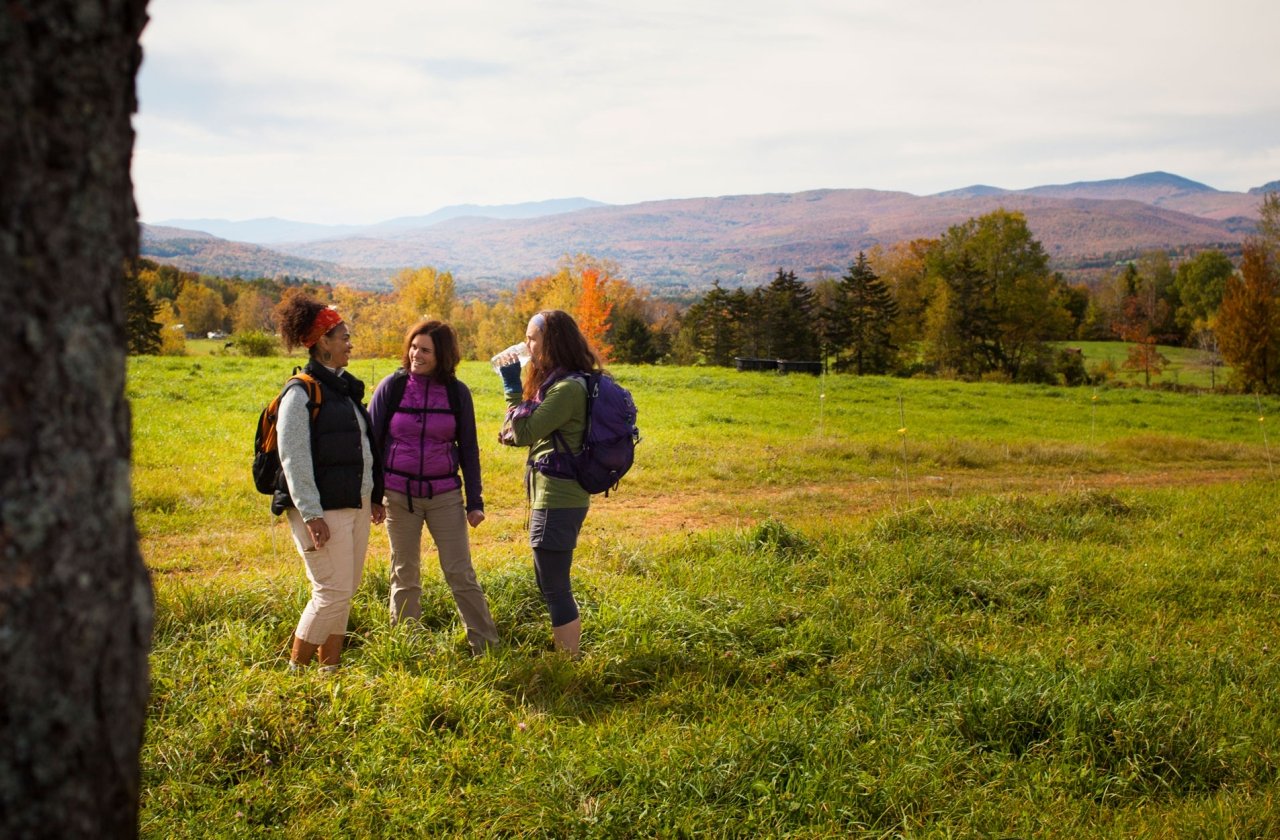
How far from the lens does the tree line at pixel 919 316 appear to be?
38.2 metres

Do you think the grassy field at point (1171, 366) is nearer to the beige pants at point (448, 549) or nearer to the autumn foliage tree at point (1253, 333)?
the autumn foliage tree at point (1253, 333)

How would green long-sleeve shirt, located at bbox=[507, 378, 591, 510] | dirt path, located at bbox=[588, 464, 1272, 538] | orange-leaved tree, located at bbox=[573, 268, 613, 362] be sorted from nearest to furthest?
green long-sleeve shirt, located at bbox=[507, 378, 591, 510]
dirt path, located at bbox=[588, 464, 1272, 538]
orange-leaved tree, located at bbox=[573, 268, 613, 362]

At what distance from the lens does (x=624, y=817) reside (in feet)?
10.8

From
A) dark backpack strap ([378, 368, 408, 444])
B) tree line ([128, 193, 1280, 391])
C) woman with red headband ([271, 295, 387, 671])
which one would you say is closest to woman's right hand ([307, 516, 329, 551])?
woman with red headband ([271, 295, 387, 671])

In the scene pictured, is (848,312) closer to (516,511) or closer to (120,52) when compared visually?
(516,511)

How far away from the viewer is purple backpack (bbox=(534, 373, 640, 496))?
4730 millimetres

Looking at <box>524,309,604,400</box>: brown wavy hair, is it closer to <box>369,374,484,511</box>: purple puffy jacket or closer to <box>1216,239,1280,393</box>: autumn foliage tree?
<box>369,374,484,511</box>: purple puffy jacket

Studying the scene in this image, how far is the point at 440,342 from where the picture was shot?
4.86m

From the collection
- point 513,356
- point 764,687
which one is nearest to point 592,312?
point 513,356

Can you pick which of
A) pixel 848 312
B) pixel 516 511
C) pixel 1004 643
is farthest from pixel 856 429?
pixel 848 312

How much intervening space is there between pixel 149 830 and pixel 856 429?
1667 cm

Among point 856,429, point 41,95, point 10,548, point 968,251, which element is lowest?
point 856,429

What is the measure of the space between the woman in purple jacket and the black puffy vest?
40 cm

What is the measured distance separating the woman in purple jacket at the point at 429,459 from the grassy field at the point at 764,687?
0.34m
